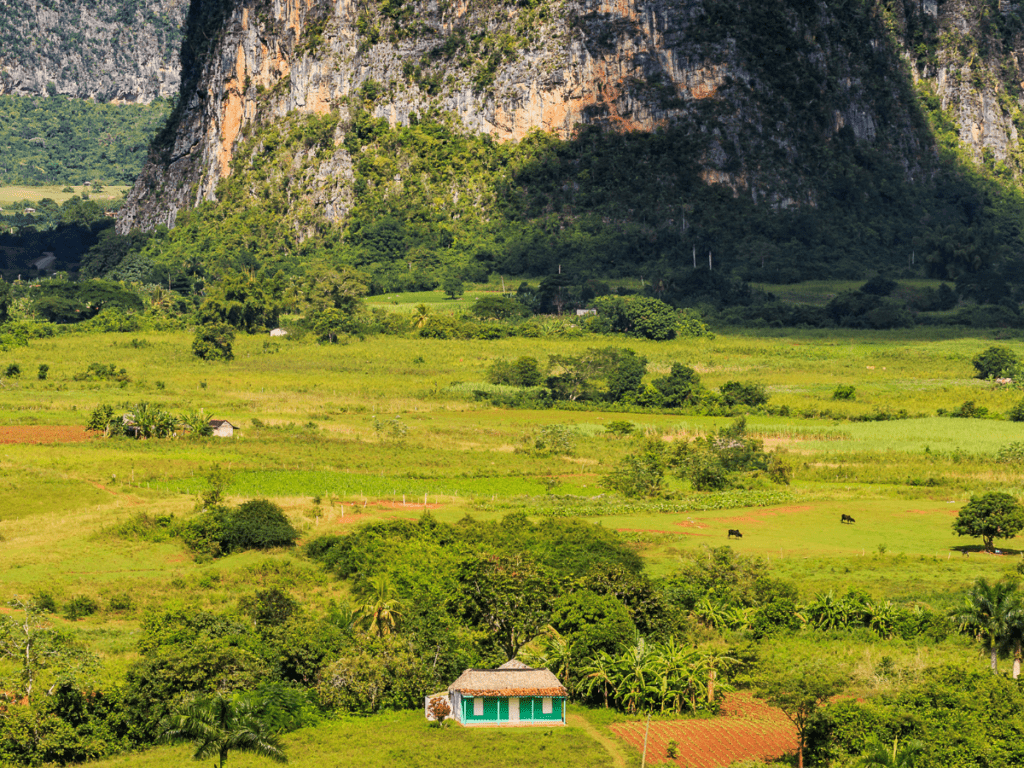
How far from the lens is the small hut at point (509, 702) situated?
127ft

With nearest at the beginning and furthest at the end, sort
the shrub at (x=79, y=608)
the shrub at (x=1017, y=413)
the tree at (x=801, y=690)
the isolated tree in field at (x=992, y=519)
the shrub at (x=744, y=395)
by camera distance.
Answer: the tree at (x=801, y=690)
the shrub at (x=79, y=608)
the isolated tree in field at (x=992, y=519)
the shrub at (x=1017, y=413)
the shrub at (x=744, y=395)

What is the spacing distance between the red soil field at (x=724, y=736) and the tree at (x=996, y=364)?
2935 inches

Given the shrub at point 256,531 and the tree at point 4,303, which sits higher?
the tree at point 4,303

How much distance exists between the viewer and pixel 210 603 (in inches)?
1875

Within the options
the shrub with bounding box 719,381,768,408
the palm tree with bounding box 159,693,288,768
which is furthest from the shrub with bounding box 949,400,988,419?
the palm tree with bounding box 159,693,288,768

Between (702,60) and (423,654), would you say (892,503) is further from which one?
(702,60)

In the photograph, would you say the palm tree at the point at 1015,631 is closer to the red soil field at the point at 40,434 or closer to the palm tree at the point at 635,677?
the palm tree at the point at 635,677

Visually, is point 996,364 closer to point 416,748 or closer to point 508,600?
point 508,600

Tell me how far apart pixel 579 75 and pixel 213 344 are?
70.4 meters

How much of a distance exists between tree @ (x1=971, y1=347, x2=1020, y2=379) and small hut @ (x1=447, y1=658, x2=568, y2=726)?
78.9m

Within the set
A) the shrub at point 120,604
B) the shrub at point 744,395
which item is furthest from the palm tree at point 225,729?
the shrub at point 744,395

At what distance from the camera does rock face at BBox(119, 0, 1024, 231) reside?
16662 centimetres

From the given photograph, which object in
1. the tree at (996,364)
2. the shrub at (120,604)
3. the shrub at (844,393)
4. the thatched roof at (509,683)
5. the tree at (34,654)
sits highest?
the tree at (996,364)

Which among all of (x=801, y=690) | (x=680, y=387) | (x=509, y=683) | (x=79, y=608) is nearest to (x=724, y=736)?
(x=801, y=690)
